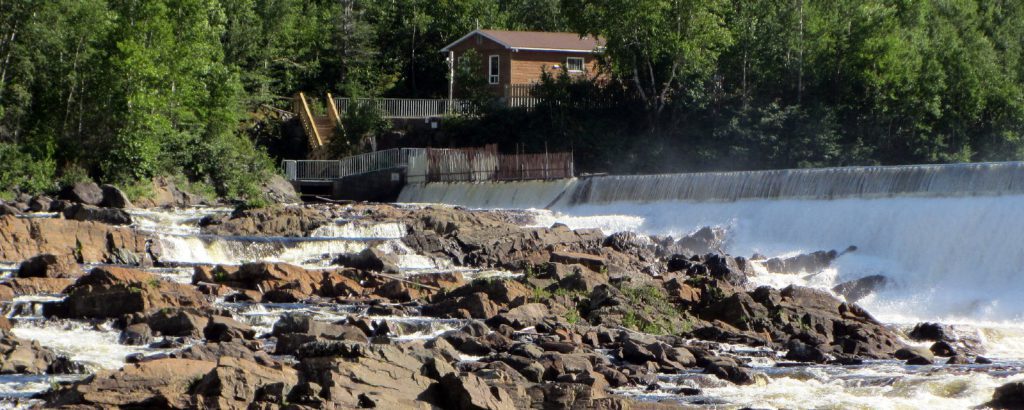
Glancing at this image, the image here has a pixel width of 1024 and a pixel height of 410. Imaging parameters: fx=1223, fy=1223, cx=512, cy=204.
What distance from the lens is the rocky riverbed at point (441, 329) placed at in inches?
479

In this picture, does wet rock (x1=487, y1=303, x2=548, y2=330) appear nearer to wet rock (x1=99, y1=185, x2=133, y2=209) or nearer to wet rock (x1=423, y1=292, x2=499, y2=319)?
wet rock (x1=423, y1=292, x2=499, y2=319)

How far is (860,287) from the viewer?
2630cm

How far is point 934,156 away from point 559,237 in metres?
22.5

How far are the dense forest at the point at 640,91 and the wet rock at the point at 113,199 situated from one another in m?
3.92


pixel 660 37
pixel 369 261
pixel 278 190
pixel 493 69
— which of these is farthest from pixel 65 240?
pixel 493 69

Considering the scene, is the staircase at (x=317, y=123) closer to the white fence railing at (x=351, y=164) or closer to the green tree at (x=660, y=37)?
the white fence railing at (x=351, y=164)

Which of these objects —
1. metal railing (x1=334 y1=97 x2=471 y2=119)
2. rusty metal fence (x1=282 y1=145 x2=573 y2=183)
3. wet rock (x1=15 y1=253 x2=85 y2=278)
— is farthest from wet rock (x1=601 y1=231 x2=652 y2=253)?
metal railing (x1=334 y1=97 x2=471 y2=119)

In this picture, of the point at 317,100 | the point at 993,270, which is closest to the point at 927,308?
the point at 993,270

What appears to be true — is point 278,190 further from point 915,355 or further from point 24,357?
point 24,357

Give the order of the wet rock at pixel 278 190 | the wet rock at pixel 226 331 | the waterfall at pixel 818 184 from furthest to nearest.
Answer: the wet rock at pixel 278 190 < the waterfall at pixel 818 184 < the wet rock at pixel 226 331

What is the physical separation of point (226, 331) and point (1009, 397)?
9.78 m

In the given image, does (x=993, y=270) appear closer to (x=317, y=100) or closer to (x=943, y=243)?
(x=943, y=243)

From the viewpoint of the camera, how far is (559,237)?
30.2 m

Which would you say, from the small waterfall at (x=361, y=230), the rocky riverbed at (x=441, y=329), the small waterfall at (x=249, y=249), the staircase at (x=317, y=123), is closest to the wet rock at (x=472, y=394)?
the rocky riverbed at (x=441, y=329)
